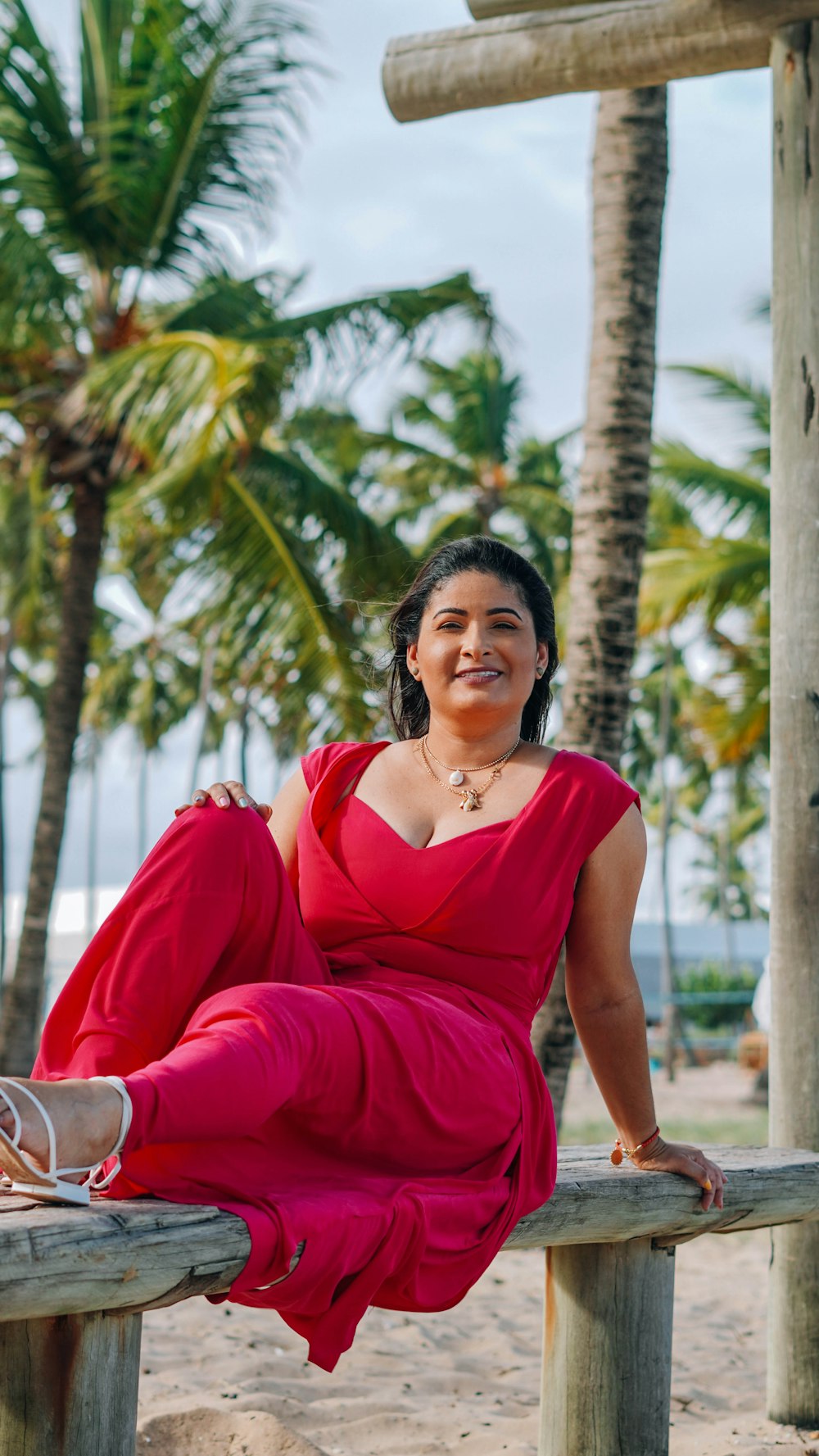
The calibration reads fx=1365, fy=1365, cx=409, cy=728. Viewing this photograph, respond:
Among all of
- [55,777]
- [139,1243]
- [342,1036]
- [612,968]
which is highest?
[55,777]

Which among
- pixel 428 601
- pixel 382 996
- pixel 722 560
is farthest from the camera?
pixel 722 560

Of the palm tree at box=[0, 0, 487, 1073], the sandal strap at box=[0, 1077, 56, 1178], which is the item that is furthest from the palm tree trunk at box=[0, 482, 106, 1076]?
the sandal strap at box=[0, 1077, 56, 1178]

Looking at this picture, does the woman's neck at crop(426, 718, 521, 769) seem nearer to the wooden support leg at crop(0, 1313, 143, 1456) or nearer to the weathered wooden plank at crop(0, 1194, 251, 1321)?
the weathered wooden plank at crop(0, 1194, 251, 1321)

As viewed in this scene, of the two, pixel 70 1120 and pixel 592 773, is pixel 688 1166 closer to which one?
pixel 592 773

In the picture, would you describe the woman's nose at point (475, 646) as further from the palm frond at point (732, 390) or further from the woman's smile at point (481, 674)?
the palm frond at point (732, 390)

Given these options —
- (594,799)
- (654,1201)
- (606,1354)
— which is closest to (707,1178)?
(654,1201)

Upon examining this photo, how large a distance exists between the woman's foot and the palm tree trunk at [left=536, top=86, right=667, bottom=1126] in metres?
3.17

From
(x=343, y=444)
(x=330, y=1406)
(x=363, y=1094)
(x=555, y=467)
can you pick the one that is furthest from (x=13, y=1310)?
(x=555, y=467)

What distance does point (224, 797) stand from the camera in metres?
2.35

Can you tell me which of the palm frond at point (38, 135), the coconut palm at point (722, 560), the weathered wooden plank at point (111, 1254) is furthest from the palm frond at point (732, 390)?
the weathered wooden plank at point (111, 1254)

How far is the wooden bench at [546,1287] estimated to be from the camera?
1.83 meters

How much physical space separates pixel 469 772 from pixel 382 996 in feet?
2.05

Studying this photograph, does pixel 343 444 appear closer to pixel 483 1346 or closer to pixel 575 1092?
pixel 575 1092

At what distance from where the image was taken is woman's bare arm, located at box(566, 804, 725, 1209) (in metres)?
2.75
